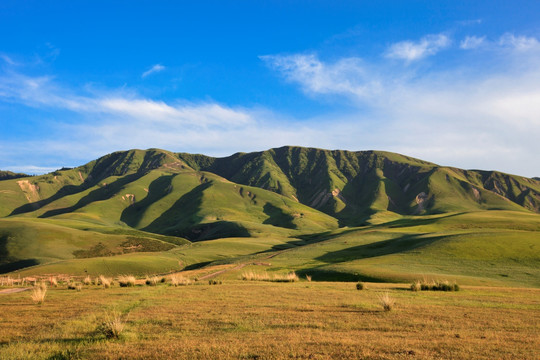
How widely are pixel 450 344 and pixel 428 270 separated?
118 feet

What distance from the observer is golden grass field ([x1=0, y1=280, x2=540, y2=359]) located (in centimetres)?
1066

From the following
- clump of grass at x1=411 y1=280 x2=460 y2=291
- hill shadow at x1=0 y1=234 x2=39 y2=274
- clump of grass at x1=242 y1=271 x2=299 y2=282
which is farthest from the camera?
hill shadow at x1=0 y1=234 x2=39 y2=274

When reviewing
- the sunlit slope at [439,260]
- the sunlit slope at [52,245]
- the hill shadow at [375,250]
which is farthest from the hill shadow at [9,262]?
the hill shadow at [375,250]

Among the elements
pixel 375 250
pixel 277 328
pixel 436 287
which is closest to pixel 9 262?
pixel 375 250

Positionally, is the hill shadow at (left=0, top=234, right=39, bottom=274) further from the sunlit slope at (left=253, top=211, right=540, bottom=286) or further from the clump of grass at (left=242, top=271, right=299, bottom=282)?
the clump of grass at (left=242, top=271, right=299, bottom=282)

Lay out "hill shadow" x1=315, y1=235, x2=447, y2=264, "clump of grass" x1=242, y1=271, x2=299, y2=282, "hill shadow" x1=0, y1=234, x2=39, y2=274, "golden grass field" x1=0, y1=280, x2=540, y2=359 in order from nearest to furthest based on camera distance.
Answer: "golden grass field" x1=0, y1=280, x2=540, y2=359 < "clump of grass" x1=242, y1=271, x2=299, y2=282 < "hill shadow" x1=315, y1=235, x2=447, y2=264 < "hill shadow" x1=0, y1=234, x2=39, y2=274

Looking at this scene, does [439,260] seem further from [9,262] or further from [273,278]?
[9,262]

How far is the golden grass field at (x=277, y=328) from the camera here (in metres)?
10.7

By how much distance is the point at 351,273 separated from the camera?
41.9 metres

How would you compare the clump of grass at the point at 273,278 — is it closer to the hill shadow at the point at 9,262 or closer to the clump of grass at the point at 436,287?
the clump of grass at the point at 436,287

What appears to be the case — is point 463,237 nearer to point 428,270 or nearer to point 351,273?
point 428,270

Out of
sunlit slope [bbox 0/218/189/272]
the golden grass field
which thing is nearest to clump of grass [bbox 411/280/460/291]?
the golden grass field

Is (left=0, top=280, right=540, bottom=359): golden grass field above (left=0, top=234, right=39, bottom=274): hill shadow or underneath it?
above

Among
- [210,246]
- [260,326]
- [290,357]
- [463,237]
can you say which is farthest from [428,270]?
[210,246]
